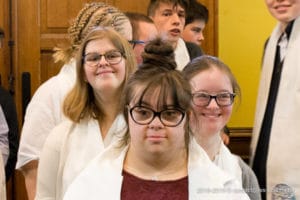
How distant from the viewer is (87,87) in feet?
5.02

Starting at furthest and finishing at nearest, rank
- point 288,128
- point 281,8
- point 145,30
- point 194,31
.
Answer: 1. point 194,31
2. point 145,30
3. point 281,8
4. point 288,128

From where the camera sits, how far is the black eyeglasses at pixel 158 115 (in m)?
1.11

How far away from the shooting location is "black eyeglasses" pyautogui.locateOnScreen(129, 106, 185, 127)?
1106 millimetres

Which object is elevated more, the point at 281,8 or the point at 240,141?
the point at 281,8

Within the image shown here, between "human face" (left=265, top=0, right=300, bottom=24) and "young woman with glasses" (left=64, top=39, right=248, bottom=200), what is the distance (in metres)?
0.63

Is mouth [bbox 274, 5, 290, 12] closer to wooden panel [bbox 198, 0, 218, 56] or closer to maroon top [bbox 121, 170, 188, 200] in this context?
maroon top [bbox 121, 170, 188, 200]

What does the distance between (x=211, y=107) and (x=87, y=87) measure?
39 centimetres

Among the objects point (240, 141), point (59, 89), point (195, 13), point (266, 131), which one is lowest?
point (240, 141)

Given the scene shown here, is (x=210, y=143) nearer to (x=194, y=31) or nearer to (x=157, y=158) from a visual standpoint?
(x=157, y=158)

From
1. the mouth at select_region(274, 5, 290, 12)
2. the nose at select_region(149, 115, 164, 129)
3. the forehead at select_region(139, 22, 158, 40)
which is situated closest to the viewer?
the nose at select_region(149, 115, 164, 129)

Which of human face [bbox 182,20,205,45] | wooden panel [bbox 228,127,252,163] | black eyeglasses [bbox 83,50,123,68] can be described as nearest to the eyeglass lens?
black eyeglasses [bbox 83,50,123,68]

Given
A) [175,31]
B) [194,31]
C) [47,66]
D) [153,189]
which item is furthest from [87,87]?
[47,66]

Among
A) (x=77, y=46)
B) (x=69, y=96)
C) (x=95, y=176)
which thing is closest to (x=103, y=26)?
(x=77, y=46)

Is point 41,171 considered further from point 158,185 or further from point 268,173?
point 268,173
